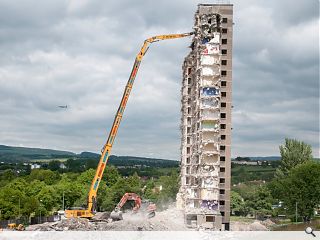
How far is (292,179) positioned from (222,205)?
53.1 feet

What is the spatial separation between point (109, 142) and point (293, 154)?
149 feet

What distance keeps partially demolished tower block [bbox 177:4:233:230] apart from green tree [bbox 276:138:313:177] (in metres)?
34.1

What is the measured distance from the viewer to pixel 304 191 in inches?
3388

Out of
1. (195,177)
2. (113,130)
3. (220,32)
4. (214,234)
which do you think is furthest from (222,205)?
(220,32)

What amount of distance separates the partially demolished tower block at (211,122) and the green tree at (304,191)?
14.0 meters

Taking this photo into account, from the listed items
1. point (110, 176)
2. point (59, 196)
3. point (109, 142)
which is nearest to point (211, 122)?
point (109, 142)

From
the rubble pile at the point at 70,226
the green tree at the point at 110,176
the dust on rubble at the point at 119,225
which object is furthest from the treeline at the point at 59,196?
the green tree at the point at 110,176

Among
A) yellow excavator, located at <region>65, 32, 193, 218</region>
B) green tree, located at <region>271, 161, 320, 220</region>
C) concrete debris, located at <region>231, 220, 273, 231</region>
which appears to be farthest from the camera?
green tree, located at <region>271, 161, 320, 220</region>

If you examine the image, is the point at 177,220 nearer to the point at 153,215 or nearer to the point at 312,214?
the point at 153,215

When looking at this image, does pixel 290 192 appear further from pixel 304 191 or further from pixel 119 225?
pixel 119 225

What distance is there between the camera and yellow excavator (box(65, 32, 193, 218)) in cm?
7600

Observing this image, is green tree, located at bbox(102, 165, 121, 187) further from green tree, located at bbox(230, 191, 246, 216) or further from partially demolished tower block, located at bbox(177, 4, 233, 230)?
partially demolished tower block, located at bbox(177, 4, 233, 230)

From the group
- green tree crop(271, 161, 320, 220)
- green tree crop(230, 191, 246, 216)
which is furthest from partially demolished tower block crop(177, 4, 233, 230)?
green tree crop(230, 191, 246, 216)

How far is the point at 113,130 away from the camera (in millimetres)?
79875
